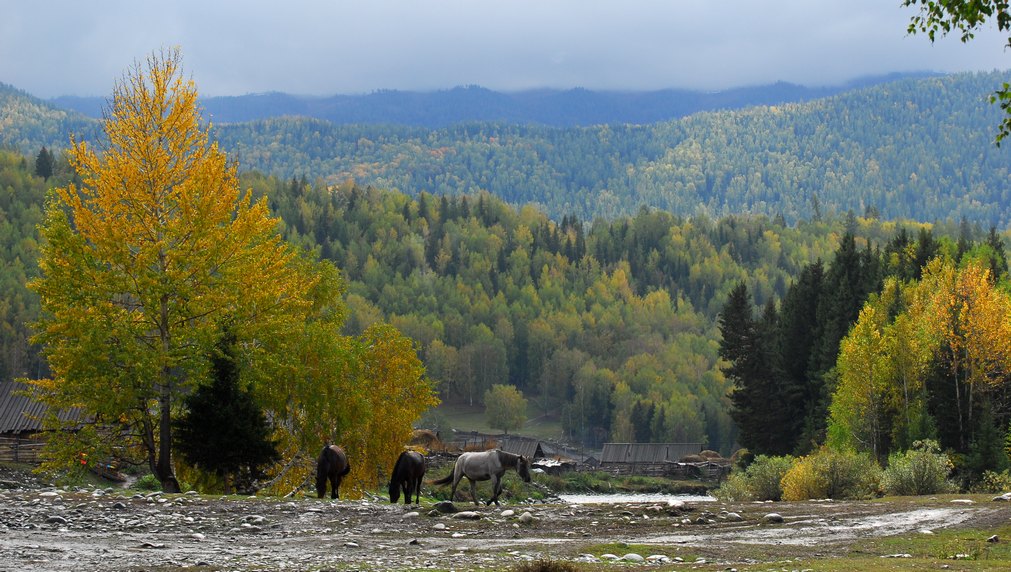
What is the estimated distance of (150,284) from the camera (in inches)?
1515

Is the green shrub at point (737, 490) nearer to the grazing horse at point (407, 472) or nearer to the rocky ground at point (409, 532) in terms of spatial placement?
the rocky ground at point (409, 532)

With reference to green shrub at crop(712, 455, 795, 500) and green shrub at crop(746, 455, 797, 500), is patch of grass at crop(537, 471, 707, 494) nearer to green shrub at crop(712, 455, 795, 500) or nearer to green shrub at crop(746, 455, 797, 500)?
green shrub at crop(712, 455, 795, 500)

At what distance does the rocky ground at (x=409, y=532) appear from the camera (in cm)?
1969

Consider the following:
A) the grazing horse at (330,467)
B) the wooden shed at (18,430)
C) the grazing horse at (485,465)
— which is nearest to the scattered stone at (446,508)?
the grazing horse at (485,465)

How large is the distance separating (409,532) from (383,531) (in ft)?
1.71

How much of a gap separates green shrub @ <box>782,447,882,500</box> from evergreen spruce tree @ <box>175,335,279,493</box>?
2089 centimetres

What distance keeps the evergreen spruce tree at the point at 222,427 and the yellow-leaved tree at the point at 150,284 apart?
2.11 ft

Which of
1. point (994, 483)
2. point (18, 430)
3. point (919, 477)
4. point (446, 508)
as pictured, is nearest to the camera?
point (446, 508)

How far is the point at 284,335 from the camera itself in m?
42.3

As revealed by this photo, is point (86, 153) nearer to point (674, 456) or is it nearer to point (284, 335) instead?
point (284, 335)

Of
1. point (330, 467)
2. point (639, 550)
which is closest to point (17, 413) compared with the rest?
point (330, 467)

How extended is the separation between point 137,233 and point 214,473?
26.5ft

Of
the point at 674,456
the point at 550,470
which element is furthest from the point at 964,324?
the point at 674,456

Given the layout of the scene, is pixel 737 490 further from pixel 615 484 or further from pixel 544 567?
pixel 615 484
